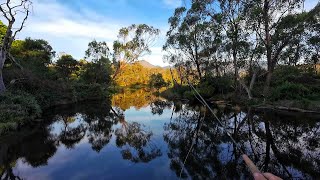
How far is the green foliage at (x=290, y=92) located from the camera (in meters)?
24.7

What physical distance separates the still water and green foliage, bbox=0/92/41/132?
1.11m

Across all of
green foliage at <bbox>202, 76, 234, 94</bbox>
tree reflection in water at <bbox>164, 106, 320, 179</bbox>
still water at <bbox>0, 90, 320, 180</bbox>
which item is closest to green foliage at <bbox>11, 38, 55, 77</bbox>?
green foliage at <bbox>202, 76, 234, 94</bbox>

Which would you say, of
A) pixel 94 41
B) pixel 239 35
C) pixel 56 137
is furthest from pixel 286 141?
pixel 94 41

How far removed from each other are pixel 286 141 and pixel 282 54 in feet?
65.5

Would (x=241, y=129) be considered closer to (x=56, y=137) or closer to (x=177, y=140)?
(x=177, y=140)

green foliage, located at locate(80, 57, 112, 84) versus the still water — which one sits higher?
green foliage, located at locate(80, 57, 112, 84)

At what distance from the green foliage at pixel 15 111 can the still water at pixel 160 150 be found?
3.65 ft

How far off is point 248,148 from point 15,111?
1366cm

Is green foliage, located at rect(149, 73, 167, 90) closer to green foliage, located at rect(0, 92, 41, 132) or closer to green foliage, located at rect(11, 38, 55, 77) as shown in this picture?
green foliage, located at rect(11, 38, 55, 77)

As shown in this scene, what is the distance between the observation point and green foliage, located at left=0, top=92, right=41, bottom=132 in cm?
1506

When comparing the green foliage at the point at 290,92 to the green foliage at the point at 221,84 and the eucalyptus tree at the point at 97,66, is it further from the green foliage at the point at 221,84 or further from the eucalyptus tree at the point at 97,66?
the eucalyptus tree at the point at 97,66

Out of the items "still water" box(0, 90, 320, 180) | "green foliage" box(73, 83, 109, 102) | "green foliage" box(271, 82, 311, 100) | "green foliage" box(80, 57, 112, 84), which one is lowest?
"still water" box(0, 90, 320, 180)

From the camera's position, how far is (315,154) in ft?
33.2

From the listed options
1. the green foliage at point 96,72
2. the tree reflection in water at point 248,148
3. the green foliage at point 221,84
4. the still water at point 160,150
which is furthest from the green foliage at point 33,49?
the tree reflection in water at point 248,148
